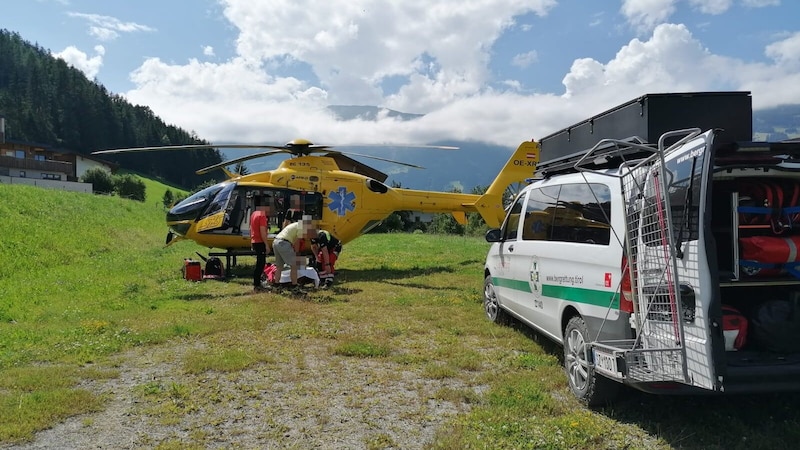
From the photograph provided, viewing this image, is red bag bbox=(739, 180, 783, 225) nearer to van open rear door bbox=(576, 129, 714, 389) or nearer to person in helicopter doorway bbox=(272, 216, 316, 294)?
van open rear door bbox=(576, 129, 714, 389)

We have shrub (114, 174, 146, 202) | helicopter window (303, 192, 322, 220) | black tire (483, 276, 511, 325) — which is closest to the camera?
black tire (483, 276, 511, 325)

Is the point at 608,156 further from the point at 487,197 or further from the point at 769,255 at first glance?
the point at 487,197

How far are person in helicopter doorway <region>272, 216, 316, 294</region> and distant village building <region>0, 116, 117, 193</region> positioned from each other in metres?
48.8

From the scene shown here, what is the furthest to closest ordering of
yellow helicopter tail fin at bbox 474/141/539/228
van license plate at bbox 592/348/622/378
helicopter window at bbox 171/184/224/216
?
yellow helicopter tail fin at bbox 474/141/539/228 → helicopter window at bbox 171/184/224/216 → van license plate at bbox 592/348/622/378

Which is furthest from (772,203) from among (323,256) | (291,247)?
(323,256)

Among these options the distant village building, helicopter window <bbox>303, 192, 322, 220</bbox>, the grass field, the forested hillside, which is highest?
the forested hillside

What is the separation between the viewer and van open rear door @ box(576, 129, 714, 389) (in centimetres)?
364

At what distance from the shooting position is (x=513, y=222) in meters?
6.99

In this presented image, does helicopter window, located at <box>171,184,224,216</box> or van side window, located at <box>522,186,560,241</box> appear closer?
van side window, located at <box>522,186,560,241</box>

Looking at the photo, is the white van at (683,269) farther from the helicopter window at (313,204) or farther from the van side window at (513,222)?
the helicopter window at (313,204)

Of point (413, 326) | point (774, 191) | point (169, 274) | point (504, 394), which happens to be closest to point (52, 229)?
point (169, 274)

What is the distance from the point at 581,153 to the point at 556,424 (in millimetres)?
2951

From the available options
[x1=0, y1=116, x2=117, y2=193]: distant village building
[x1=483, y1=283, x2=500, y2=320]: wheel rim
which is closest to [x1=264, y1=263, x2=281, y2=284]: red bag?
[x1=483, y1=283, x2=500, y2=320]: wheel rim

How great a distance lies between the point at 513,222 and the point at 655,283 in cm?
320
